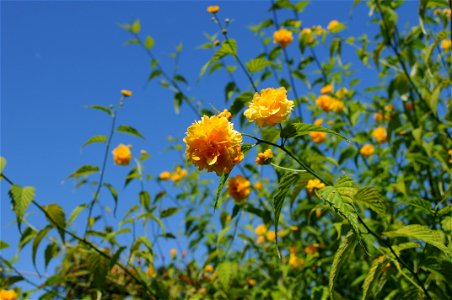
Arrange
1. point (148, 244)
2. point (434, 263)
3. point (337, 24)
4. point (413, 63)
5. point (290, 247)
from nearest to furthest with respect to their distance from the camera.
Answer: point (434, 263) → point (148, 244) → point (413, 63) → point (290, 247) → point (337, 24)

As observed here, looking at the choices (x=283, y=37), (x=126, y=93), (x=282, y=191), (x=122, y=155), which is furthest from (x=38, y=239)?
(x=283, y=37)

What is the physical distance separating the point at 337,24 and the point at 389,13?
2.71 feet

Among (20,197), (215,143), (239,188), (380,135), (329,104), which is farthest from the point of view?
(380,135)

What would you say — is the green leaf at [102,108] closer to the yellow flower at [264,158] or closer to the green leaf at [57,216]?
the green leaf at [57,216]

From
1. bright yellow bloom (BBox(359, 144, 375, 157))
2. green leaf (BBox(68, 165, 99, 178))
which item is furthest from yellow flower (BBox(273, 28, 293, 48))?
green leaf (BBox(68, 165, 99, 178))

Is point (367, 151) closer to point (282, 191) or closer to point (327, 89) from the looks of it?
point (327, 89)

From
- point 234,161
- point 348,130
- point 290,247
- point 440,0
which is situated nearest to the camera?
point 234,161

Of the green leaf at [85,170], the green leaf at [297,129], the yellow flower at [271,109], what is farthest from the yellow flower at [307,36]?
the green leaf at [297,129]

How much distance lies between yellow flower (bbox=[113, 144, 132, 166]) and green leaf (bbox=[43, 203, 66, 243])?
1174 mm

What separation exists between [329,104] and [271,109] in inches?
78.7

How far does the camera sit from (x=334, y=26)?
10.4 ft

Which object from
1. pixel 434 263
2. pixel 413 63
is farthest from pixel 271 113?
pixel 413 63

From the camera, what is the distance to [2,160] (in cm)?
188

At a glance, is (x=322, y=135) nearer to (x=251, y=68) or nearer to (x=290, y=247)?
(x=290, y=247)
